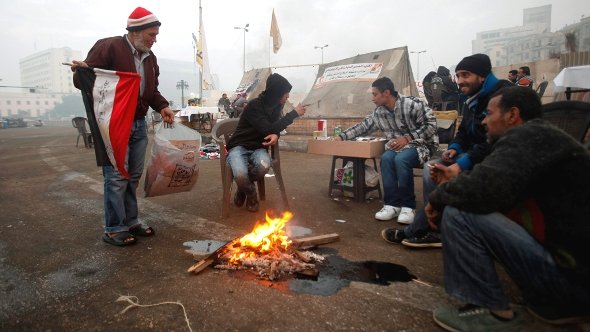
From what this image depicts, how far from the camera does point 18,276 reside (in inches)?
106

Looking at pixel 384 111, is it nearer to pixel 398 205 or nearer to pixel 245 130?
pixel 398 205

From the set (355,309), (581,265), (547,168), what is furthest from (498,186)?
(355,309)

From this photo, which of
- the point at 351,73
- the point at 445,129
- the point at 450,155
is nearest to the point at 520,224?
the point at 450,155

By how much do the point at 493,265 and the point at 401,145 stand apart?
241 cm

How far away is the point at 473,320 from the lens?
1917 millimetres

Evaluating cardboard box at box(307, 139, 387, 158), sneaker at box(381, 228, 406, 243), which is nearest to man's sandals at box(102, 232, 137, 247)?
sneaker at box(381, 228, 406, 243)

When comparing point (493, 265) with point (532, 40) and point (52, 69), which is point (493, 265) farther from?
point (52, 69)

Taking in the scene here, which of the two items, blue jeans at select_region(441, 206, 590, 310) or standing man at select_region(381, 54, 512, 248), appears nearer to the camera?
blue jeans at select_region(441, 206, 590, 310)

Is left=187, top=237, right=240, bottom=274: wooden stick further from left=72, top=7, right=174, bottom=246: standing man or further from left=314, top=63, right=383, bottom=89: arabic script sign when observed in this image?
left=314, top=63, right=383, bottom=89: arabic script sign

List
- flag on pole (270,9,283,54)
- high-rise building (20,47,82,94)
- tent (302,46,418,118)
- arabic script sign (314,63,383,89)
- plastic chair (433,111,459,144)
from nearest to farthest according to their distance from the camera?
1. plastic chair (433,111,459,144)
2. tent (302,46,418,118)
3. arabic script sign (314,63,383,89)
4. flag on pole (270,9,283,54)
5. high-rise building (20,47,82,94)

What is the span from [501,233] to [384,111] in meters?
2.97

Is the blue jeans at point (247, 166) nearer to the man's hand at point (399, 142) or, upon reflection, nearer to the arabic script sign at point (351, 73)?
the man's hand at point (399, 142)

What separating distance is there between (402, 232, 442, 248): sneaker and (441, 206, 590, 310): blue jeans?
1104mm

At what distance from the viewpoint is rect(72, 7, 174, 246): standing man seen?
3.23 m
